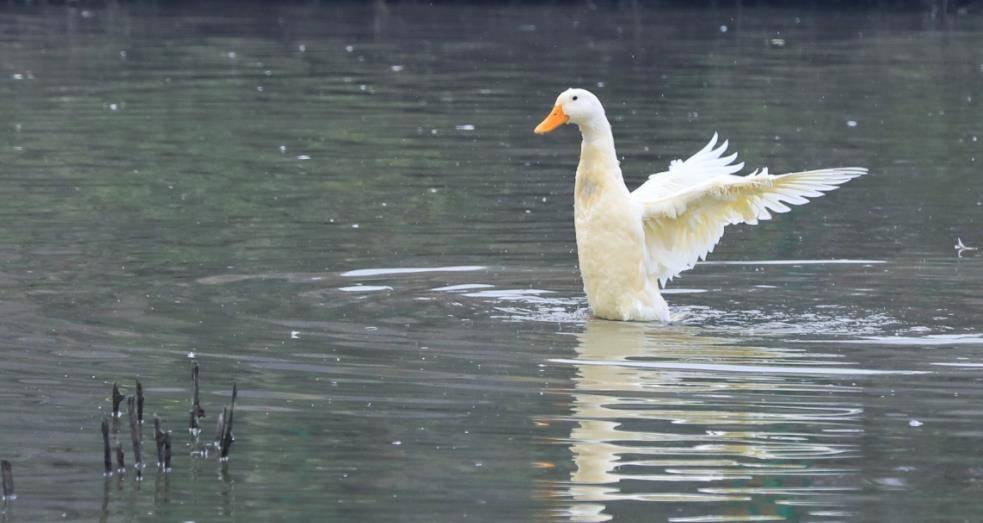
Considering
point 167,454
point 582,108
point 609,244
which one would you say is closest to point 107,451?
point 167,454

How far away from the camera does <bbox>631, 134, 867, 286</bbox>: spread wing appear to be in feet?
39.5

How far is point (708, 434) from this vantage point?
341 inches

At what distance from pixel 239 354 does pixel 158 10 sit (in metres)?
32.9

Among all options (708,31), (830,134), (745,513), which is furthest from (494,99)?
(745,513)

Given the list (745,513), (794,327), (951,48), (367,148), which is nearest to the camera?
(745,513)

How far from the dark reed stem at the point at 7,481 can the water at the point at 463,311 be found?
0.08m

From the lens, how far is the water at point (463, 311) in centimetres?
787

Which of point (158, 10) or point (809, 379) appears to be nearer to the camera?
point (809, 379)

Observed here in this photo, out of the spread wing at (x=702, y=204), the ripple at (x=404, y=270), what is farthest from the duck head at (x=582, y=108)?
the ripple at (x=404, y=270)

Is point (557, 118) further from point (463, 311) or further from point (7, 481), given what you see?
point (7, 481)

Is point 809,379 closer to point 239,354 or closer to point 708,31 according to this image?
point 239,354

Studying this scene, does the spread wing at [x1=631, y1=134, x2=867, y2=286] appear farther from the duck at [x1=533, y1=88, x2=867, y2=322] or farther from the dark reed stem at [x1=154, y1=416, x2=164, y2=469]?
the dark reed stem at [x1=154, y1=416, x2=164, y2=469]

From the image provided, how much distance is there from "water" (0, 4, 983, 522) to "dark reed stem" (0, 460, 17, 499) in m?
0.08

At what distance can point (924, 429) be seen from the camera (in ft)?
29.1
